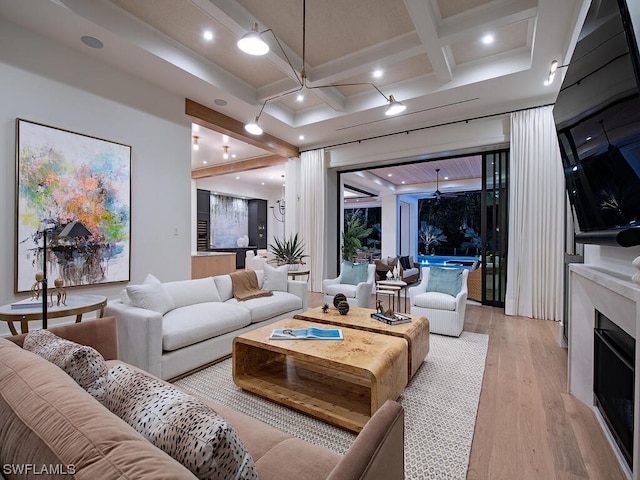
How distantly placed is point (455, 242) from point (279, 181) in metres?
6.59

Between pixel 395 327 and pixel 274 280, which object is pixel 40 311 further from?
pixel 395 327

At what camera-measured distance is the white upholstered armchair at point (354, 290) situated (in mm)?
4625

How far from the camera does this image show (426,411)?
2164mm

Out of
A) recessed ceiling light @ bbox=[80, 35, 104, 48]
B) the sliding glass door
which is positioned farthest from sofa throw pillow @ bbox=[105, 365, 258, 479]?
the sliding glass door

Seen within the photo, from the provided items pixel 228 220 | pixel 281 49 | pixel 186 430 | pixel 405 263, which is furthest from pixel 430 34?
pixel 228 220

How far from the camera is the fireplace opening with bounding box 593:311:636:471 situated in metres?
1.62

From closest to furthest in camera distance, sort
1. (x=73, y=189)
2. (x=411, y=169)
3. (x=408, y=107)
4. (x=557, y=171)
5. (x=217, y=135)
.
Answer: (x=73, y=189) → (x=557, y=171) → (x=408, y=107) → (x=217, y=135) → (x=411, y=169)

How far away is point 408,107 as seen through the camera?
495 centimetres

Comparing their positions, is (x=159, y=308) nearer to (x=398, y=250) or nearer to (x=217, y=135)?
(x=217, y=135)

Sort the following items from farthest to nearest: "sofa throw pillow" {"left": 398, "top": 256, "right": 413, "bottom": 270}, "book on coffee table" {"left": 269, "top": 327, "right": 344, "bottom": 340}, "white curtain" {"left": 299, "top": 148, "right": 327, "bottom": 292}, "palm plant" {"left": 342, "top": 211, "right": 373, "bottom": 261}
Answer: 1. "sofa throw pillow" {"left": 398, "top": 256, "right": 413, "bottom": 270}
2. "palm plant" {"left": 342, "top": 211, "right": 373, "bottom": 261}
3. "white curtain" {"left": 299, "top": 148, "right": 327, "bottom": 292}
4. "book on coffee table" {"left": 269, "top": 327, "right": 344, "bottom": 340}

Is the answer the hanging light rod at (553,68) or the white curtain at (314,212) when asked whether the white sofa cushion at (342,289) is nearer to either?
the white curtain at (314,212)

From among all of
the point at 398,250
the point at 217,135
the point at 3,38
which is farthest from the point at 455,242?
the point at 3,38

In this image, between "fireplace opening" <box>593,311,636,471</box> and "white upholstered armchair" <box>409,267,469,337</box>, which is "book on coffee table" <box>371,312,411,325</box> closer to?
"white upholstered armchair" <box>409,267,469,337</box>

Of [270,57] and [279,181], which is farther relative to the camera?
[279,181]
